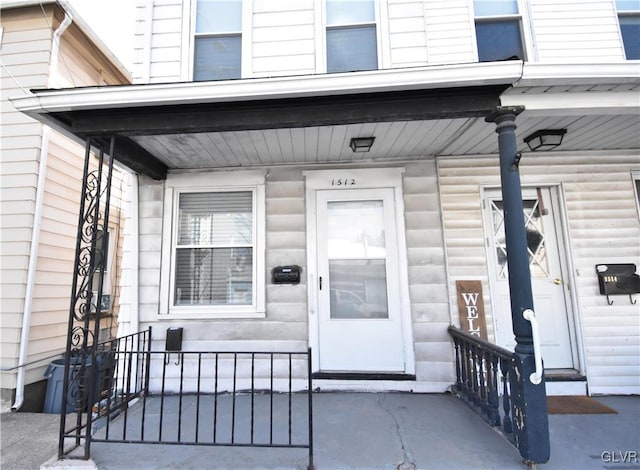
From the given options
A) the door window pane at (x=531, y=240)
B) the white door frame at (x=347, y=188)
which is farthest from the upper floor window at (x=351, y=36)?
the door window pane at (x=531, y=240)

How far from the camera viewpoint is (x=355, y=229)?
3531mm

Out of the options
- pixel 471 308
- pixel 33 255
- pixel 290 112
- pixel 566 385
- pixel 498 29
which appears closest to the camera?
pixel 290 112

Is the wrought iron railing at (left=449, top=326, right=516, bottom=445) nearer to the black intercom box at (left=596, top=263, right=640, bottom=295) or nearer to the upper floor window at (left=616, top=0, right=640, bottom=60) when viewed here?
the black intercom box at (left=596, top=263, right=640, bottom=295)

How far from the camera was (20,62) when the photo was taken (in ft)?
13.5

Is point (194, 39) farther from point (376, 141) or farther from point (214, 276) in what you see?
point (214, 276)

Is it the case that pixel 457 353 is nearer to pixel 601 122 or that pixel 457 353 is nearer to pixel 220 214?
pixel 601 122

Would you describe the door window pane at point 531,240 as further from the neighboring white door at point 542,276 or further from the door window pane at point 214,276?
the door window pane at point 214,276

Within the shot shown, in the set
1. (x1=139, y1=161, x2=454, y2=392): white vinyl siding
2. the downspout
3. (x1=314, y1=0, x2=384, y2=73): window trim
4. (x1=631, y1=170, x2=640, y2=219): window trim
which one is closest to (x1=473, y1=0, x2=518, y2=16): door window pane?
(x1=314, y1=0, x2=384, y2=73): window trim

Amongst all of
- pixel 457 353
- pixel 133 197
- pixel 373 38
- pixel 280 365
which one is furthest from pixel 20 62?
pixel 457 353

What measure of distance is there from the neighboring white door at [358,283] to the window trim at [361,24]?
4.47 ft

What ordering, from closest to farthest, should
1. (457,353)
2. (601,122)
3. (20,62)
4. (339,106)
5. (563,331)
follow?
(339,106) → (601,122) → (457,353) → (563,331) → (20,62)

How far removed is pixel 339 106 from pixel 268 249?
172 cm

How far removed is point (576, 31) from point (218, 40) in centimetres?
391

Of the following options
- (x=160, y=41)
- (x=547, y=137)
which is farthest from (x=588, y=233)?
(x=160, y=41)
